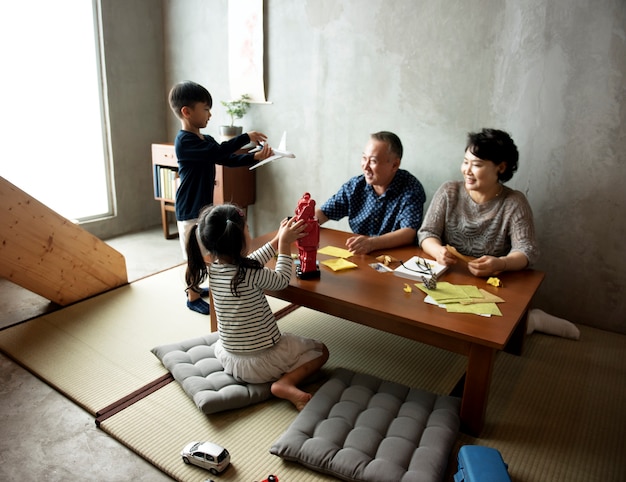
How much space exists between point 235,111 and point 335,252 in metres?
1.69

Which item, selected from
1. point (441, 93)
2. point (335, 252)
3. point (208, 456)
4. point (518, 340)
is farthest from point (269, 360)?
point (441, 93)

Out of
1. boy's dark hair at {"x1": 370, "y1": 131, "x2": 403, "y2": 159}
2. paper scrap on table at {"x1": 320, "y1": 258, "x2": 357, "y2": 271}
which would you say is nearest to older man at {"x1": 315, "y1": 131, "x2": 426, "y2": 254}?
boy's dark hair at {"x1": 370, "y1": 131, "x2": 403, "y2": 159}

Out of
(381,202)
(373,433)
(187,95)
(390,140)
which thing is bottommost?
(373,433)

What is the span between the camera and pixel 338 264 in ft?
6.75

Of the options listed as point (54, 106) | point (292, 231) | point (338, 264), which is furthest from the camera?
point (54, 106)

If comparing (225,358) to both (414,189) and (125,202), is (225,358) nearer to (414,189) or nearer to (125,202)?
(414,189)

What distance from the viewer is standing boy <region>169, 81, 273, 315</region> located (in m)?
2.43

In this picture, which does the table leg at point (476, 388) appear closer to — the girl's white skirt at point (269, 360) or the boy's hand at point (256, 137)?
the girl's white skirt at point (269, 360)

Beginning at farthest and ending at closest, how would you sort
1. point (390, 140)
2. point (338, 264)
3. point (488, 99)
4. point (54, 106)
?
point (54, 106)
point (488, 99)
point (390, 140)
point (338, 264)

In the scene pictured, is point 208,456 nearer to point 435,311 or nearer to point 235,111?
point 435,311

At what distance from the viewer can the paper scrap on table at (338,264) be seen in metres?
2.02

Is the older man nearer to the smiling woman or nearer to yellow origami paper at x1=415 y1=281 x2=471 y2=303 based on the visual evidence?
yellow origami paper at x1=415 y1=281 x2=471 y2=303

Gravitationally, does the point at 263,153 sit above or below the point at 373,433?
above

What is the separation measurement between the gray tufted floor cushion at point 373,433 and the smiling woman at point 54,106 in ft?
8.67
